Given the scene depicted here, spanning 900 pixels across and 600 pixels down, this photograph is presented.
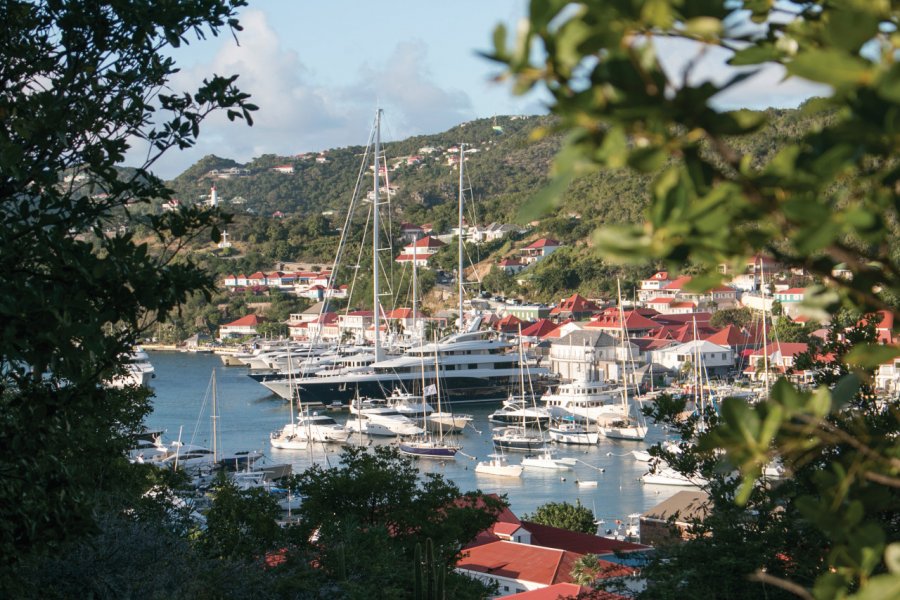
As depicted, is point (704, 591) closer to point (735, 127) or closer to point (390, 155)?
point (735, 127)

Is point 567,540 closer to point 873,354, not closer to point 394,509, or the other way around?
point 394,509

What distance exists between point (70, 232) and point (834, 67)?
342cm

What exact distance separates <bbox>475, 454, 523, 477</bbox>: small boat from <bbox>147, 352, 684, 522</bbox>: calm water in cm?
24

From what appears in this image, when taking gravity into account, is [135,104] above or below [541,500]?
above

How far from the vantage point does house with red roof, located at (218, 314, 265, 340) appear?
191ft

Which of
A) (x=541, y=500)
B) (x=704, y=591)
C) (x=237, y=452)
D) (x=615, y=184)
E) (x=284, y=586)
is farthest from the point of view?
(x=615, y=184)

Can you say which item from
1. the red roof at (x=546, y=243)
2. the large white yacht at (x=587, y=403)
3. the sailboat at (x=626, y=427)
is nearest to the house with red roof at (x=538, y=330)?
the large white yacht at (x=587, y=403)

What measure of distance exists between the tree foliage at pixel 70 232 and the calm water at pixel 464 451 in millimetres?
16836

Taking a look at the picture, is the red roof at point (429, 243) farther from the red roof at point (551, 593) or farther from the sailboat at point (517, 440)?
the red roof at point (551, 593)

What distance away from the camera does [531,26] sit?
0.89 meters

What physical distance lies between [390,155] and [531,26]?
127 m

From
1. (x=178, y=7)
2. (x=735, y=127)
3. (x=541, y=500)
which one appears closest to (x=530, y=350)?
(x=541, y=500)

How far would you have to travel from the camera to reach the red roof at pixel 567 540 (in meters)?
14.8

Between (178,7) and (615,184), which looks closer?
(178,7)
